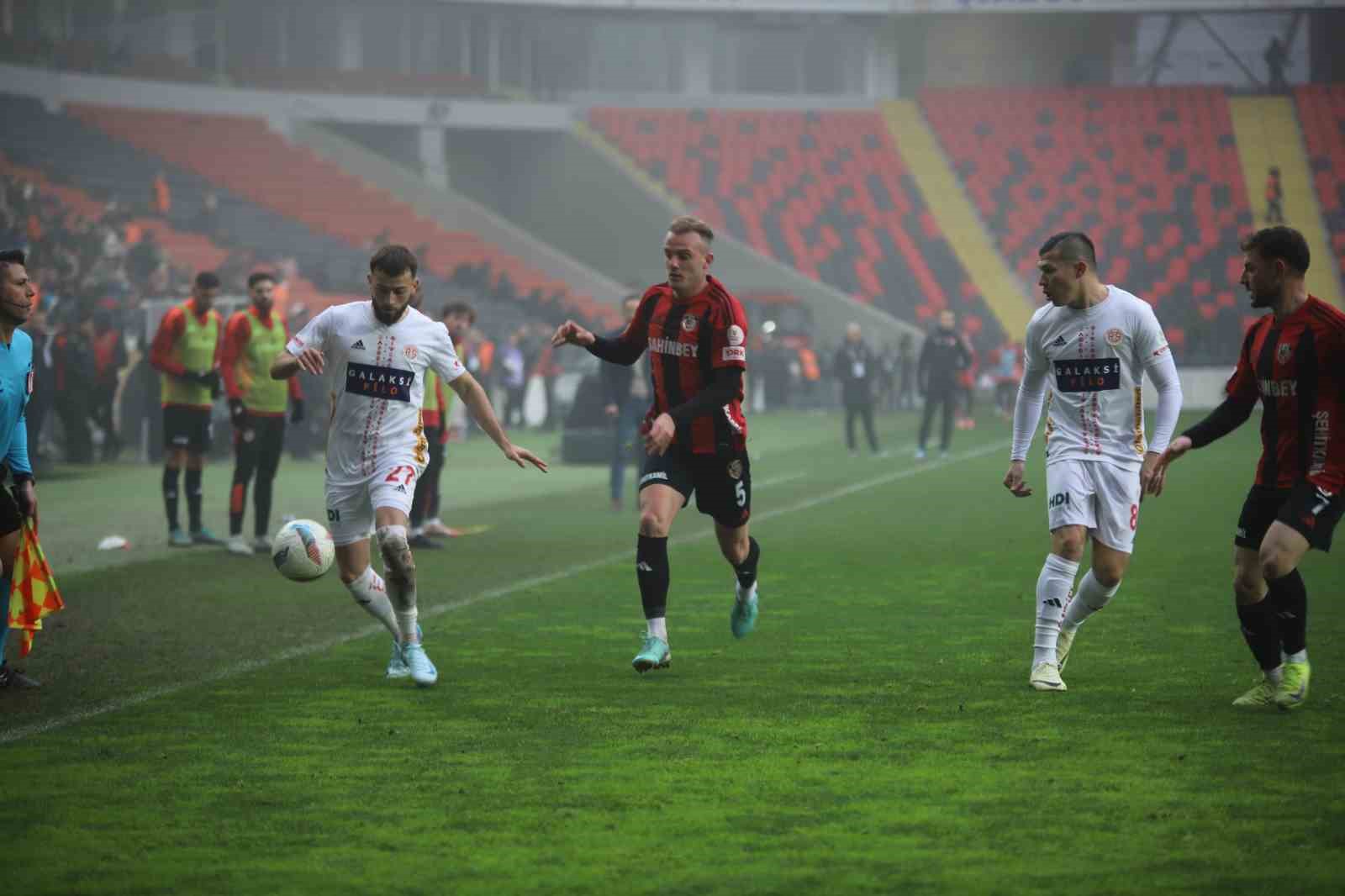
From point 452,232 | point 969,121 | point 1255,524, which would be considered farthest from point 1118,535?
point 969,121

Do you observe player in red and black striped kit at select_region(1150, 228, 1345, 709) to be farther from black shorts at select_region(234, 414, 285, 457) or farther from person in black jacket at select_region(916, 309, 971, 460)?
person in black jacket at select_region(916, 309, 971, 460)

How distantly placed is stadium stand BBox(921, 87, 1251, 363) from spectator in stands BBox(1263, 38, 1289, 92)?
1.62 meters

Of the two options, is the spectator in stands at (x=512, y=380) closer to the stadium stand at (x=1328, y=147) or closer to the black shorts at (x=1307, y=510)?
the stadium stand at (x=1328, y=147)

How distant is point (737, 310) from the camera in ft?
28.4

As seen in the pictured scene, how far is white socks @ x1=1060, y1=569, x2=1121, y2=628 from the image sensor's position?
8121 mm

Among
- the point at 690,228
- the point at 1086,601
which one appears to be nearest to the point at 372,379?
the point at 690,228

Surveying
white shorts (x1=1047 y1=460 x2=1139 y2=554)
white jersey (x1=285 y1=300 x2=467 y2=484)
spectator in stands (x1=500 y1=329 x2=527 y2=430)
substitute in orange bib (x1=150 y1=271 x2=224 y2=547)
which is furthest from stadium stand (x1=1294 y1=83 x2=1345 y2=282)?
white jersey (x1=285 y1=300 x2=467 y2=484)

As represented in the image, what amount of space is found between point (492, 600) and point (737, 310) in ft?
11.7

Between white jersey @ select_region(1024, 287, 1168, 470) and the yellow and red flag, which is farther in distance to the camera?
the yellow and red flag

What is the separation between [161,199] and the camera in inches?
1521

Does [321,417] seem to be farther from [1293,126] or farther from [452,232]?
[1293,126]

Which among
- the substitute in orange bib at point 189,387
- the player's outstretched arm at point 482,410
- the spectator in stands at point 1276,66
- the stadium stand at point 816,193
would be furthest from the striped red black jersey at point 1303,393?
the spectator in stands at point 1276,66

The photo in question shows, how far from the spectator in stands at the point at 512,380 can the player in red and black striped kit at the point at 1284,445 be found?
2638 cm

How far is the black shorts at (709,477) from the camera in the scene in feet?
28.6
